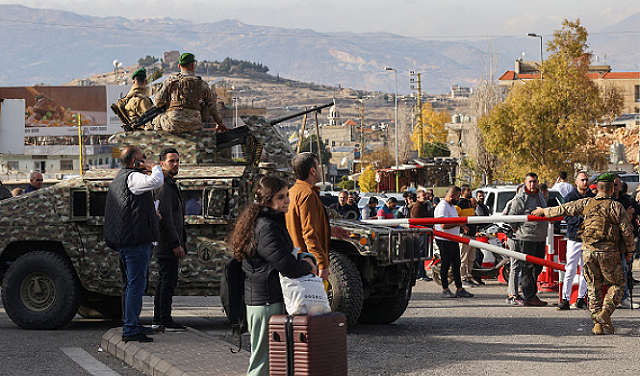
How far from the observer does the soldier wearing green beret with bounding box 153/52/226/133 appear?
11.9 meters

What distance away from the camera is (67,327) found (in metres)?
11.5

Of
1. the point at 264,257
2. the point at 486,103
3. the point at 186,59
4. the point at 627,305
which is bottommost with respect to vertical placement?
the point at 627,305

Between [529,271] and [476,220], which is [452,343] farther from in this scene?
[529,271]

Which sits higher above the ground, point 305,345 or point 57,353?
point 305,345

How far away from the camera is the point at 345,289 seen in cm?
1038

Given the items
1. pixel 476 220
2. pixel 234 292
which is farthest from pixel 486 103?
pixel 234 292

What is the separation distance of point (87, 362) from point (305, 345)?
3.64 metres

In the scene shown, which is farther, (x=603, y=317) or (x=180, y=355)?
(x=603, y=317)

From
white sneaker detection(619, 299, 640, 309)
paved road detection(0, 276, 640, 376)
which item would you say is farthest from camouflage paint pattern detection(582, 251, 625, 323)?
white sneaker detection(619, 299, 640, 309)

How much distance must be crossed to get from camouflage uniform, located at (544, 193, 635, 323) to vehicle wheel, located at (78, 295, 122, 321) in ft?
19.0

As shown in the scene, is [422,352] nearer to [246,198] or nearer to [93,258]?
[246,198]

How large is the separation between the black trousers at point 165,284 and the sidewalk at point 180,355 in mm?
296

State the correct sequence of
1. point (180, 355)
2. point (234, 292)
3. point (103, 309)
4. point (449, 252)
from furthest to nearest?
point (449, 252) → point (103, 309) → point (180, 355) → point (234, 292)

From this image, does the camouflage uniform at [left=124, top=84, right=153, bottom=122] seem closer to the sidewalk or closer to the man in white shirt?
the sidewalk
